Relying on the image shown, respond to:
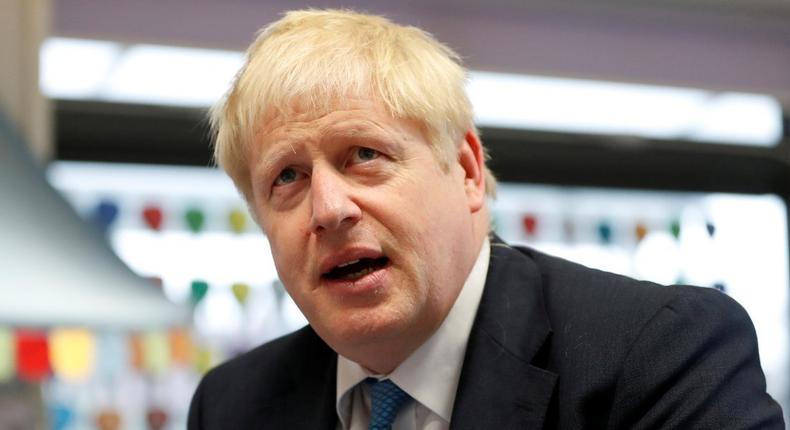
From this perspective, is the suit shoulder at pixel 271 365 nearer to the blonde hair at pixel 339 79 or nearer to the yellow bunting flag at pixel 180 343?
the yellow bunting flag at pixel 180 343

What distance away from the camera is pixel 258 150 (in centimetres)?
139

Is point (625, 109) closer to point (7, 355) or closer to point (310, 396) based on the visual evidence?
point (310, 396)

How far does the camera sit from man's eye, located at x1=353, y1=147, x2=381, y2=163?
1.32 metres

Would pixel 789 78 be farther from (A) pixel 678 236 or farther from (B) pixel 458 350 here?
(B) pixel 458 350

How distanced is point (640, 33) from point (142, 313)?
2474mm

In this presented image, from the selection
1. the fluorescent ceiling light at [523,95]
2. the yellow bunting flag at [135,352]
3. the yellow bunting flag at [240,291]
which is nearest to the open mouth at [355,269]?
the yellow bunting flag at [135,352]

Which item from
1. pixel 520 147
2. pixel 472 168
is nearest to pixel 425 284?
pixel 472 168

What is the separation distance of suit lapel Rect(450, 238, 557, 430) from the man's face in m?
0.06

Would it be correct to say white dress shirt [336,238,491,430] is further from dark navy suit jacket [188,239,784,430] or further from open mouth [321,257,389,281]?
open mouth [321,257,389,281]

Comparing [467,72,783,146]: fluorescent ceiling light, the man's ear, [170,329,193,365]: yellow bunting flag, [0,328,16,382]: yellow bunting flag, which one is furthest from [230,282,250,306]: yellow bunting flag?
the man's ear

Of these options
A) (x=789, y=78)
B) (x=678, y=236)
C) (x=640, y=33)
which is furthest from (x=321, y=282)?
(x=789, y=78)

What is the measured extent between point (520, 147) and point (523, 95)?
25cm

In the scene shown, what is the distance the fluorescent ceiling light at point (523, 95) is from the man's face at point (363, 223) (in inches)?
61.1

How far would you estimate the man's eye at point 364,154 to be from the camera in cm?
132
